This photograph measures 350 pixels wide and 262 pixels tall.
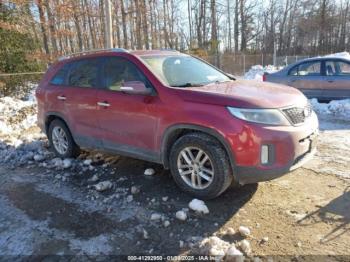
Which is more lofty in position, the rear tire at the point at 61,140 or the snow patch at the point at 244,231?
the rear tire at the point at 61,140

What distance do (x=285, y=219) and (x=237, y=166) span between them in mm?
765

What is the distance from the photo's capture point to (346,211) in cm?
390

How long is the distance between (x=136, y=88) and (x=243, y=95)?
140cm

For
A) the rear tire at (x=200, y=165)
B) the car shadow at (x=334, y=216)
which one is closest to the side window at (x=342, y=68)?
the car shadow at (x=334, y=216)

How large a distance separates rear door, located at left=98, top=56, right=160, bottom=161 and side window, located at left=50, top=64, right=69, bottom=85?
1182 millimetres

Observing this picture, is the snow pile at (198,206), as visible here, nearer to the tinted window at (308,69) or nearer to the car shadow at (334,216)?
the car shadow at (334,216)

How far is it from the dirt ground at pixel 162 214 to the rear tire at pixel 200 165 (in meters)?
0.19

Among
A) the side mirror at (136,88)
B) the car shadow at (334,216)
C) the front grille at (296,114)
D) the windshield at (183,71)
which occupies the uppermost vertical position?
the windshield at (183,71)

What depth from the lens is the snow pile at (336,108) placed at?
8.90 meters

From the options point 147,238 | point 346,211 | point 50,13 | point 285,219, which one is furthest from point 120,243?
point 50,13

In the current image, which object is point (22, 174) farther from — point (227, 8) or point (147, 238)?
point (227, 8)

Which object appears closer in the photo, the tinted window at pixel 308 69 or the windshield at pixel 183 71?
the windshield at pixel 183 71

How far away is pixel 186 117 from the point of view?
163 inches

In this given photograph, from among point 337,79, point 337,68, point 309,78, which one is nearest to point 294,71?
point 309,78
